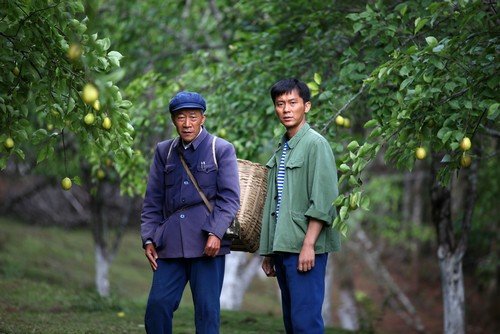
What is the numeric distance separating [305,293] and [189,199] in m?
1.02

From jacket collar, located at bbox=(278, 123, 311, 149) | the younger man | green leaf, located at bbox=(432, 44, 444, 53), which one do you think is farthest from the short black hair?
green leaf, located at bbox=(432, 44, 444, 53)

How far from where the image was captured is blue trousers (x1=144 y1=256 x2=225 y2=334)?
214 inches

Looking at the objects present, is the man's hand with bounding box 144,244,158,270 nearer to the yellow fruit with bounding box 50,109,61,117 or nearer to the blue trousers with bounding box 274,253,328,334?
the blue trousers with bounding box 274,253,328,334

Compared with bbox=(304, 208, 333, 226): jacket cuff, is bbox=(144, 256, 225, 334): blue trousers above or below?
below

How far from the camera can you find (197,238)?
5414 millimetres

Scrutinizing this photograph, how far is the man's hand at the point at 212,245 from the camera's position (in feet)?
17.5

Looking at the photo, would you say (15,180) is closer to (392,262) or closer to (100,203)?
(100,203)

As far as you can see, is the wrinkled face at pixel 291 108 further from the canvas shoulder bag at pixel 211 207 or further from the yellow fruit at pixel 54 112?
the yellow fruit at pixel 54 112

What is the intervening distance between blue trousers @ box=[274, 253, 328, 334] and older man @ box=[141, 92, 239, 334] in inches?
20.0

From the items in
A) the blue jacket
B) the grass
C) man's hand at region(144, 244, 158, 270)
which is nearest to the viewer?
the blue jacket

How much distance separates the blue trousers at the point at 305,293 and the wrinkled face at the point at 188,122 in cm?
105

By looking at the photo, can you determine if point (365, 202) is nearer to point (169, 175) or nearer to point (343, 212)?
point (343, 212)

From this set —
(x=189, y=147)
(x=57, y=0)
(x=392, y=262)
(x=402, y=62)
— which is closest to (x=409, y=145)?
(x=402, y=62)

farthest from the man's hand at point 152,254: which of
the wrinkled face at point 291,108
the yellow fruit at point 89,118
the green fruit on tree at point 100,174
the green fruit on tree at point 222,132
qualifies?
the green fruit on tree at point 100,174
